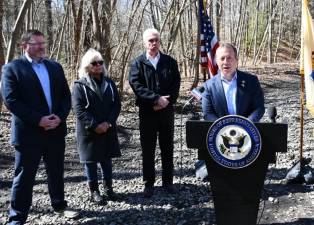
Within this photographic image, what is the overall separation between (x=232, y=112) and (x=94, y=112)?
1715 millimetres

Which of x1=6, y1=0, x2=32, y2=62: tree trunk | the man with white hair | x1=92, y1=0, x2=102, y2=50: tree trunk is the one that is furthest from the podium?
x1=92, y1=0, x2=102, y2=50: tree trunk

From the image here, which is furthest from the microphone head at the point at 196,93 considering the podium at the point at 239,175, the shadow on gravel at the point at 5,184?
the shadow on gravel at the point at 5,184

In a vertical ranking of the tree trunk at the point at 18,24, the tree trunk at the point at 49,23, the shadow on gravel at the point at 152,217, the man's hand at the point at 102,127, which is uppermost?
the tree trunk at the point at 49,23

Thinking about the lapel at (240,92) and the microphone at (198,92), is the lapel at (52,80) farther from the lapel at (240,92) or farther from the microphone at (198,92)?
the lapel at (240,92)

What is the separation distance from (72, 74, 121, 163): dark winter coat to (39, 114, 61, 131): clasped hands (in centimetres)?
58

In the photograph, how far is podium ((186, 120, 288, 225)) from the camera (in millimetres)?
3646

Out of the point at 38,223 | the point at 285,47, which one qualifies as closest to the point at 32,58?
the point at 38,223

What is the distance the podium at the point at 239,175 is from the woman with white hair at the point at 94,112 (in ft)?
5.18

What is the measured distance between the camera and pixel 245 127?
3586mm

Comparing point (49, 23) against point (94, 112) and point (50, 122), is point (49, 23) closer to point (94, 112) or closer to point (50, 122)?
point (94, 112)

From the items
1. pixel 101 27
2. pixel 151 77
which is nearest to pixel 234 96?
pixel 151 77

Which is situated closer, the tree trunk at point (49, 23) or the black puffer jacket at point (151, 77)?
the black puffer jacket at point (151, 77)

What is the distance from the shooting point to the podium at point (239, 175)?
3.65 m

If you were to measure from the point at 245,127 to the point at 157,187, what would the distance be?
2.47 metres
